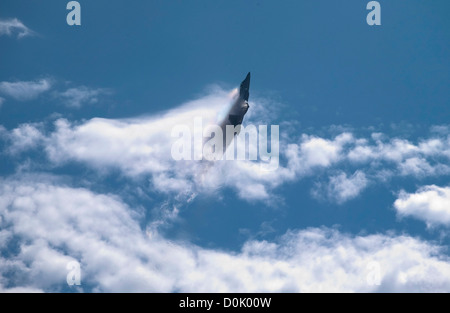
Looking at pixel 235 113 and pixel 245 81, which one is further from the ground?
pixel 245 81
